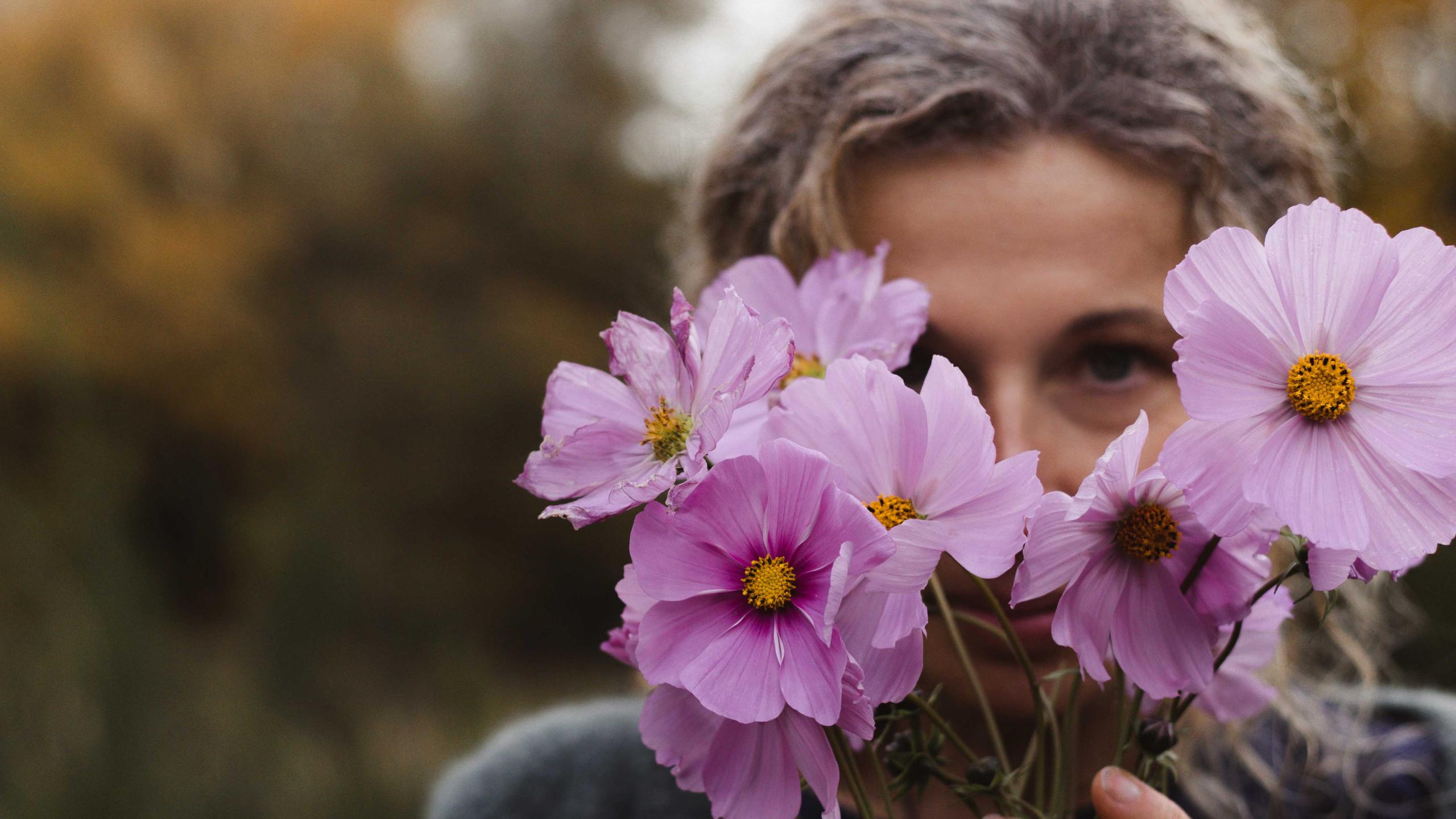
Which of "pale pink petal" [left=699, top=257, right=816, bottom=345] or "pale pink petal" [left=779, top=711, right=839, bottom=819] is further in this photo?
"pale pink petal" [left=699, top=257, right=816, bottom=345]

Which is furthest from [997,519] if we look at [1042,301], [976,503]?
[1042,301]

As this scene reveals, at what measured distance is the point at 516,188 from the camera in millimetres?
7211

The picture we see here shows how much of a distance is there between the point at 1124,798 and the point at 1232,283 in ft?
Answer: 0.79

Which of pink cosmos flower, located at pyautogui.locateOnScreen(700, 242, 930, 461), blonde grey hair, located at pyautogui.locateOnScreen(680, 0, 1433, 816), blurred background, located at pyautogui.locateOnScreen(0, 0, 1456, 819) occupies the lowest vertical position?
pink cosmos flower, located at pyautogui.locateOnScreen(700, 242, 930, 461)

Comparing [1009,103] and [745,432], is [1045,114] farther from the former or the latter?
[745,432]

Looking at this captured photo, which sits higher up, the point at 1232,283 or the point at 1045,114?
the point at 1045,114

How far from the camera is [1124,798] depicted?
0.53m

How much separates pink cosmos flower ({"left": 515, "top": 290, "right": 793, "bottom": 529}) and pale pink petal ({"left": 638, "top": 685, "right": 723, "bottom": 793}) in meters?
0.09

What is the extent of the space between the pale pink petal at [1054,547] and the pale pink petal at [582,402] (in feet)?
0.59

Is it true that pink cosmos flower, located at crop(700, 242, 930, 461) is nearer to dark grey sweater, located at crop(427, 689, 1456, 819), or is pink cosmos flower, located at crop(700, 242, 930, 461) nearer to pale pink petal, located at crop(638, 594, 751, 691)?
pale pink petal, located at crop(638, 594, 751, 691)

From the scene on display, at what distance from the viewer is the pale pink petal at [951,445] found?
0.46m

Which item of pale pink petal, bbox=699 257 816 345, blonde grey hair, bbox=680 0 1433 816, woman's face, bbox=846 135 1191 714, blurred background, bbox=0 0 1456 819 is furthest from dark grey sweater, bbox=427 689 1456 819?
blurred background, bbox=0 0 1456 819

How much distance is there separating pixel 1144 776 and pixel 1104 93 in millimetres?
643

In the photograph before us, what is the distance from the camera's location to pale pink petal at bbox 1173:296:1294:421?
0.43m
